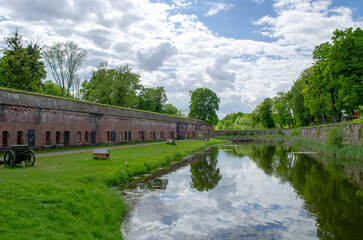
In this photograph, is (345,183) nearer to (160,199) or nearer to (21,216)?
(160,199)

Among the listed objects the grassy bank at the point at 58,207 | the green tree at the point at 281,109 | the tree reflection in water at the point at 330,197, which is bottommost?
the tree reflection in water at the point at 330,197

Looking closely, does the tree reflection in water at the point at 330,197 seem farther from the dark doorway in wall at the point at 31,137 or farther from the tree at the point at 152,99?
the tree at the point at 152,99

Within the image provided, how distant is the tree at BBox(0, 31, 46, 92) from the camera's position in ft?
131

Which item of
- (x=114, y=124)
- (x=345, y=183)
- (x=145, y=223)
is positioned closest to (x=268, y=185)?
(x=345, y=183)

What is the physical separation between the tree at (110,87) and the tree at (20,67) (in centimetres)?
1668

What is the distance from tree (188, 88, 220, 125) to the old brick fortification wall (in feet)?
135

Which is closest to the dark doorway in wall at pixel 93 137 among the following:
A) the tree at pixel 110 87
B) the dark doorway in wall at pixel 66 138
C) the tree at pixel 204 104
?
the dark doorway in wall at pixel 66 138

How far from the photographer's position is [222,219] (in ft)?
32.7

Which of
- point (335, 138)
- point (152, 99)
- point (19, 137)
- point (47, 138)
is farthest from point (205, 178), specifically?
point (152, 99)

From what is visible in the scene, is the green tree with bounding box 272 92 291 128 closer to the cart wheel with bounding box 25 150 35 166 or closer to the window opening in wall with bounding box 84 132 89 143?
the window opening in wall with bounding box 84 132 89 143

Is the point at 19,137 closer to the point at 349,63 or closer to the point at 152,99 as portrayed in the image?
the point at 349,63

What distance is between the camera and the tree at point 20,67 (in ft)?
131

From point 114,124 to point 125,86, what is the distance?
27188mm

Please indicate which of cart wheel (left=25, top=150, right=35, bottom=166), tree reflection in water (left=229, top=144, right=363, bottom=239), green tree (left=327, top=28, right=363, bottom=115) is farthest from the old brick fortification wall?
green tree (left=327, top=28, right=363, bottom=115)
